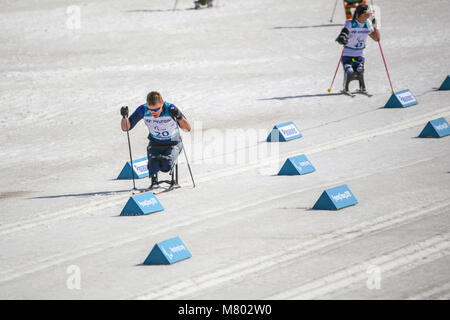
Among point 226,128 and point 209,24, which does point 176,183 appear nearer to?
point 226,128

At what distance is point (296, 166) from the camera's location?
11.4 meters

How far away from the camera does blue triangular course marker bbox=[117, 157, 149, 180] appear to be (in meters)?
12.1

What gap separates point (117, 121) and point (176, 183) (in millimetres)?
5820

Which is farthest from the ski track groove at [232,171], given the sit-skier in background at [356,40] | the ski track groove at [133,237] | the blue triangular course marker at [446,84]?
the sit-skier in background at [356,40]

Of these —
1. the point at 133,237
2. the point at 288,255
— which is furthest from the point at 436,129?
the point at 133,237

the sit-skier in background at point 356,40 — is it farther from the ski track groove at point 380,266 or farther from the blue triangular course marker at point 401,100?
the ski track groove at point 380,266

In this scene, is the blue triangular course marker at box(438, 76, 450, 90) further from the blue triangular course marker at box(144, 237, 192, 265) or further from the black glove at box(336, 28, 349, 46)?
the blue triangular course marker at box(144, 237, 192, 265)

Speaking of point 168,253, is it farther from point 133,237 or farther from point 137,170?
point 137,170

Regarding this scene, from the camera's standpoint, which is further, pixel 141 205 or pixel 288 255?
pixel 141 205

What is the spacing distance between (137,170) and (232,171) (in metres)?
1.62

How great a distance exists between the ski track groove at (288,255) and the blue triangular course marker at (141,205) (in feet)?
8.43

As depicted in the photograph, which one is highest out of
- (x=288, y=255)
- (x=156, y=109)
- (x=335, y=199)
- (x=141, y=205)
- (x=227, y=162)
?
(x=156, y=109)

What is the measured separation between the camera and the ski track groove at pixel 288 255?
22.9ft
